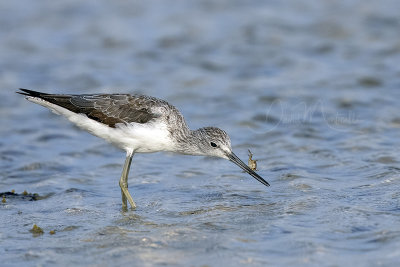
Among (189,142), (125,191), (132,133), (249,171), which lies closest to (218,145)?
(189,142)

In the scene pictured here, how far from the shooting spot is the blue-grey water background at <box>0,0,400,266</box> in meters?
8.38

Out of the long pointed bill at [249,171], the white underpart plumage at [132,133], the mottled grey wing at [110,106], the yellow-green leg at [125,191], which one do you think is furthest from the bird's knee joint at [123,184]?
the long pointed bill at [249,171]

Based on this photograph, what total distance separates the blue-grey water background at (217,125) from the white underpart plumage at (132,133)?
91 centimetres

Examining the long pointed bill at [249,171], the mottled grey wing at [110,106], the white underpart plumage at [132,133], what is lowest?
the long pointed bill at [249,171]

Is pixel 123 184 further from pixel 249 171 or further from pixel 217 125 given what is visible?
pixel 217 125

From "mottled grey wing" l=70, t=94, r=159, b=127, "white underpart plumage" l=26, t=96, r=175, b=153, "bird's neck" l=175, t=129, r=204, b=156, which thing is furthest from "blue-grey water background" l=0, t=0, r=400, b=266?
"mottled grey wing" l=70, t=94, r=159, b=127

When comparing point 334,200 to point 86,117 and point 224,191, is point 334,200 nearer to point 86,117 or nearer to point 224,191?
point 224,191

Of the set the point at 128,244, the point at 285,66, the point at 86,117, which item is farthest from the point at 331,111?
the point at 128,244

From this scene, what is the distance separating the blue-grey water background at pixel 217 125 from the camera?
8383mm

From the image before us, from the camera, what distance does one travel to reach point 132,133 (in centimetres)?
1059

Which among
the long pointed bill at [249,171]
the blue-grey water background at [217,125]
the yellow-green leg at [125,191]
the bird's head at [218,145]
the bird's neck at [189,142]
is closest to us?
the blue-grey water background at [217,125]

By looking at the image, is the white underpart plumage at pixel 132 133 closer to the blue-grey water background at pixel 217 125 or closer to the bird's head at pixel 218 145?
the bird's head at pixel 218 145

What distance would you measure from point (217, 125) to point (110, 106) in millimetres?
4323

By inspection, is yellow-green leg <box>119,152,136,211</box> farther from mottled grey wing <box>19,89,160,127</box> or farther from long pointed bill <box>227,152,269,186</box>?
long pointed bill <box>227,152,269,186</box>
